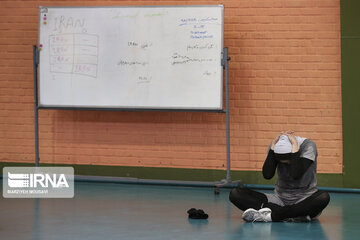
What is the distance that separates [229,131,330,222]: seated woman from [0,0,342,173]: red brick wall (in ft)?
6.15

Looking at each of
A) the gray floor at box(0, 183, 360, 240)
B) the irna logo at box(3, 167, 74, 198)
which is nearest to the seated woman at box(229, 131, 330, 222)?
the gray floor at box(0, 183, 360, 240)

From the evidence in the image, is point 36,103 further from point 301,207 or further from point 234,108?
point 301,207

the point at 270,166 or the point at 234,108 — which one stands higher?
the point at 234,108

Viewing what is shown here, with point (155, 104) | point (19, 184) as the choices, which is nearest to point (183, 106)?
point (155, 104)

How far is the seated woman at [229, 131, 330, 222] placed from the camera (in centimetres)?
564

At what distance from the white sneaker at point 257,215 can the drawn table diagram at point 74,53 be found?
9.68 ft

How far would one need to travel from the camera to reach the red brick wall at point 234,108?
7570 mm

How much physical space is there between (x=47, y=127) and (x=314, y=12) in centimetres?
347

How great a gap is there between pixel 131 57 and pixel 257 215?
2842 millimetres

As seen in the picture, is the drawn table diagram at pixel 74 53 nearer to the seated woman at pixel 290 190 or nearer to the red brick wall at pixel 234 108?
the red brick wall at pixel 234 108

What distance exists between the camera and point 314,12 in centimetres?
755

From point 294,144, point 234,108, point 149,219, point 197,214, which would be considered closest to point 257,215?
point 197,214

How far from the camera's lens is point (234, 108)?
25.7 ft

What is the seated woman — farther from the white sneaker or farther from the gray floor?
the gray floor
